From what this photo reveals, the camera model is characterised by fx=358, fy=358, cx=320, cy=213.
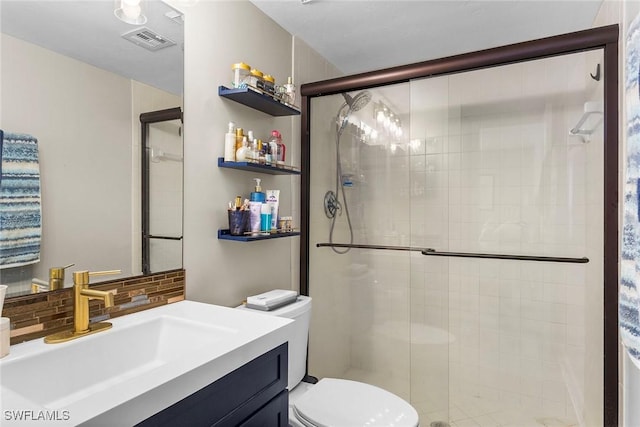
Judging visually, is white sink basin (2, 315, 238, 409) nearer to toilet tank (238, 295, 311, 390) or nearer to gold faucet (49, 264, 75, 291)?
gold faucet (49, 264, 75, 291)

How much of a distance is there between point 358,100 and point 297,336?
1.39 meters

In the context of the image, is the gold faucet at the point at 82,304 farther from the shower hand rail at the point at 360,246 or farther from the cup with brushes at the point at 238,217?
the shower hand rail at the point at 360,246

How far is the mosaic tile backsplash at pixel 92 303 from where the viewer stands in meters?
0.93

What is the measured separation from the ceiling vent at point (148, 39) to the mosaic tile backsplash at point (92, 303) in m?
0.82

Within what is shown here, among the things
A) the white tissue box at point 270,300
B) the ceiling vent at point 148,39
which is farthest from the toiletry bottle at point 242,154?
the white tissue box at point 270,300

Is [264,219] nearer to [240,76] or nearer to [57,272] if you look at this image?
[240,76]

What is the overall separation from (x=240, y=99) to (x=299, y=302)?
97 cm

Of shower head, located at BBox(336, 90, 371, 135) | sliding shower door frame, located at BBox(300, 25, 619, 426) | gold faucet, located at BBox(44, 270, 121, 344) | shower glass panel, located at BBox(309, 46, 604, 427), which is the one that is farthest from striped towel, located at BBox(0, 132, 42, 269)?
sliding shower door frame, located at BBox(300, 25, 619, 426)

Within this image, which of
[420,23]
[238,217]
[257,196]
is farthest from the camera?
[420,23]

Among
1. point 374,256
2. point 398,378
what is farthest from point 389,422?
point 374,256

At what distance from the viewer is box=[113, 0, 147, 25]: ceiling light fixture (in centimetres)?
118

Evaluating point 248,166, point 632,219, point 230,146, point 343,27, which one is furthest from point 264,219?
point 632,219

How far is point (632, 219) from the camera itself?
109 centimetres

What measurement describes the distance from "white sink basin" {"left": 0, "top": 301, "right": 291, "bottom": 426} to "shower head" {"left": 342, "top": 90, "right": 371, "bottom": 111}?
1462 millimetres
